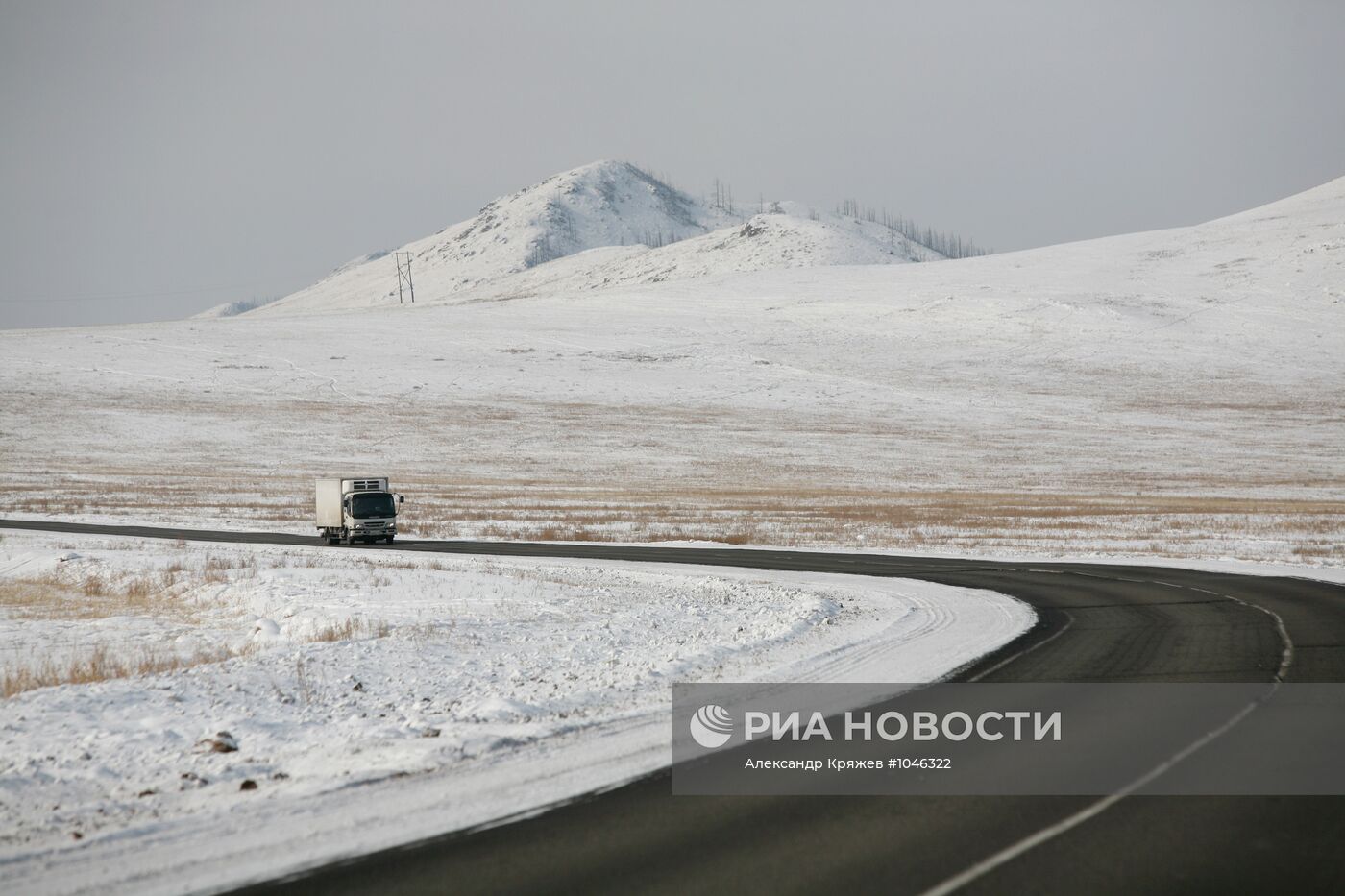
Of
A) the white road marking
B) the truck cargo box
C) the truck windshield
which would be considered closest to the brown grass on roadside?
the white road marking

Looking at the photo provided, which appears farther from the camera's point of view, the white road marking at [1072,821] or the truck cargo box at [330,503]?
the truck cargo box at [330,503]

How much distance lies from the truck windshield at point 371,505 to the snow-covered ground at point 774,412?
3.34m

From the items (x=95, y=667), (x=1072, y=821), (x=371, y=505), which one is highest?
(x=371, y=505)

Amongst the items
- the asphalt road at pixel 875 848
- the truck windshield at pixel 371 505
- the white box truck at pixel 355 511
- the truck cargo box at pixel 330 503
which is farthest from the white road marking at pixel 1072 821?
the truck cargo box at pixel 330 503

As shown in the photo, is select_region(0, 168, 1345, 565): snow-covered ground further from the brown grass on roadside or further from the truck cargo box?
the brown grass on roadside

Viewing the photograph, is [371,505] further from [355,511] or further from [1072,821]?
[1072,821]

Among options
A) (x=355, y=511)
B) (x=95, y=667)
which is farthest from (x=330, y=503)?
(x=95, y=667)

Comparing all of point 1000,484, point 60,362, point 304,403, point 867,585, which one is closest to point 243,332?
point 60,362

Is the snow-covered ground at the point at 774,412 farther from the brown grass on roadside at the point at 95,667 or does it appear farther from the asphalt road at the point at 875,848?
the asphalt road at the point at 875,848

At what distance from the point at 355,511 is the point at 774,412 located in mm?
55604

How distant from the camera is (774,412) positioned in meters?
91.3

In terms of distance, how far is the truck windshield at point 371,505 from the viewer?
39594mm

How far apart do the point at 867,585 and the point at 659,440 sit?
53.6 metres

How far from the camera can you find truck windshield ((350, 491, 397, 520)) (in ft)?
130
